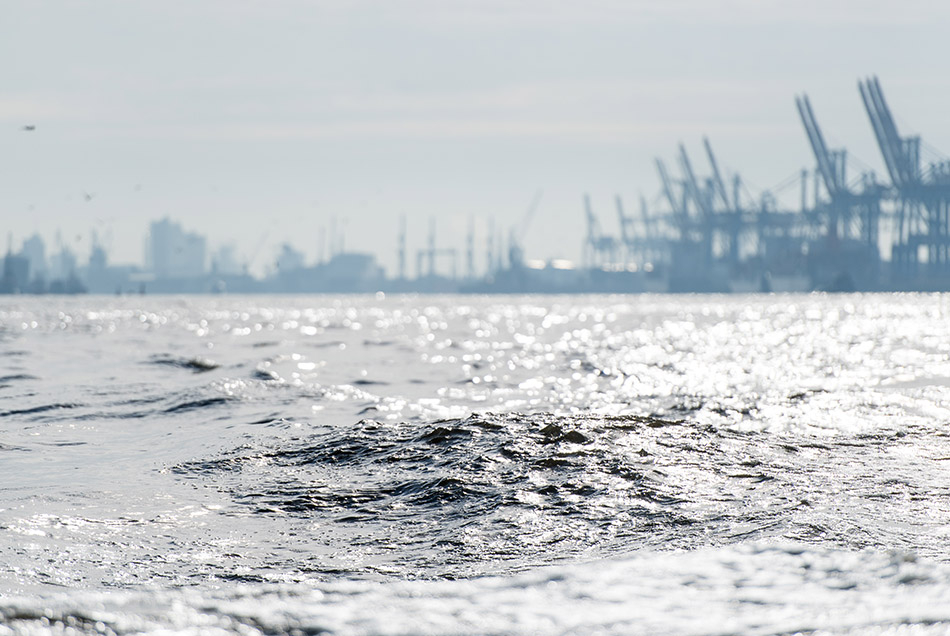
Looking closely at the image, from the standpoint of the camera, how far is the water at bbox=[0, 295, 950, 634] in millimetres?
5219

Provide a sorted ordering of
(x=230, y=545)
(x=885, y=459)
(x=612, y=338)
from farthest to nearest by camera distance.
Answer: (x=612, y=338)
(x=885, y=459)
(x=230, y=545)

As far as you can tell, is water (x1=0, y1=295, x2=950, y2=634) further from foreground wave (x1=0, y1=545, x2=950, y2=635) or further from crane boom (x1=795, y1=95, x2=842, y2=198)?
crane boom (x1=795, y1=95, x2=842, y2=198)

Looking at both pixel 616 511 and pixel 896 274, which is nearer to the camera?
pixel 616 511

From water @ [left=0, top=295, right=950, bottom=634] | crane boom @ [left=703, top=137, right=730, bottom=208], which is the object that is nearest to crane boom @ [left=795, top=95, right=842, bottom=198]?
crane boom @ [left=703, top=137, right=730, bottom=208]

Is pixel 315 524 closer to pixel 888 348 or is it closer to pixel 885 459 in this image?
pixel 885 459

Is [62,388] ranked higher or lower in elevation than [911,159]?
lower

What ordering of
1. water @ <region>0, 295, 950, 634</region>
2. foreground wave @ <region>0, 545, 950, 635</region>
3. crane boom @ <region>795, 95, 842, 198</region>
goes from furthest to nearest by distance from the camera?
crane boom @ <region>795, 95, 842, 198</region> < water @ <region>0, 295, 950, 634</region> < foreground wave @ <region>0, 545, 950, 635</region>

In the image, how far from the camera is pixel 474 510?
806 centimetres

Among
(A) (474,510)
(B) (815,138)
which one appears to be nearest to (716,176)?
(B) (815,138)

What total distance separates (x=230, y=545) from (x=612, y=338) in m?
36.8

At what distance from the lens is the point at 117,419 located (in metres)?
14.4

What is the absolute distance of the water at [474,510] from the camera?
→ 5.22m

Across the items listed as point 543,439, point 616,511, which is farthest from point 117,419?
point 616,511

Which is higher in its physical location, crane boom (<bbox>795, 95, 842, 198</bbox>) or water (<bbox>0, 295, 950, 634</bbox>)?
crane boom (<bbox>795, 95, 842, 198</bbox>)
